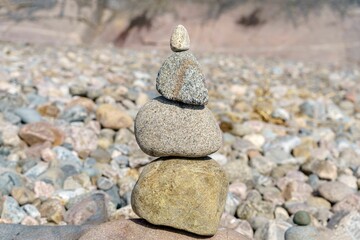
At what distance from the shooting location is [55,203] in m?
4.13

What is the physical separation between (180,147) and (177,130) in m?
0.10

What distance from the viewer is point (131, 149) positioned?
5.72m

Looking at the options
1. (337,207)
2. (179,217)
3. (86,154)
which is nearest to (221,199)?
(179,217)

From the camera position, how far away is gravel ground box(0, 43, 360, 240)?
4.21m

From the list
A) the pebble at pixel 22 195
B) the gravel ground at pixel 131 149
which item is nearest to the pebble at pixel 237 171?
the gravel ground at pixel 131 149

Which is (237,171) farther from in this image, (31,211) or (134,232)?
(134,232)

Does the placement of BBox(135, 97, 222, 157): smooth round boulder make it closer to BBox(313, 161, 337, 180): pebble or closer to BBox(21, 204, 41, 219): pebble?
BBox(21, 204, 41, 219): pebble

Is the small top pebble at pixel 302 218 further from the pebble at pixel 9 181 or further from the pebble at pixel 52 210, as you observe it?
the pebble at pixel 9 181

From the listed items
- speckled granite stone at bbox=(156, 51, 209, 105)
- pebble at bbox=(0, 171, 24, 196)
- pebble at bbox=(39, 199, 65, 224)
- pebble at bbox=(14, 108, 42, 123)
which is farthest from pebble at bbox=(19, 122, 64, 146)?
speckled granite stone at bbox=(156, 51, 209, 105)

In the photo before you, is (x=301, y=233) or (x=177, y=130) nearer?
(x=177, y=130)

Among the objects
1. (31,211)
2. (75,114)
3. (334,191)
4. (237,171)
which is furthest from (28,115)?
(334,191)

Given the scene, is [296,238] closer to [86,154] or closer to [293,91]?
[86,154]

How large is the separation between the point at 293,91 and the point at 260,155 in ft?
15.2

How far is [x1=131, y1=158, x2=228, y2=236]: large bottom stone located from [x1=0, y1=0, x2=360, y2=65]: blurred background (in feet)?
46.7
